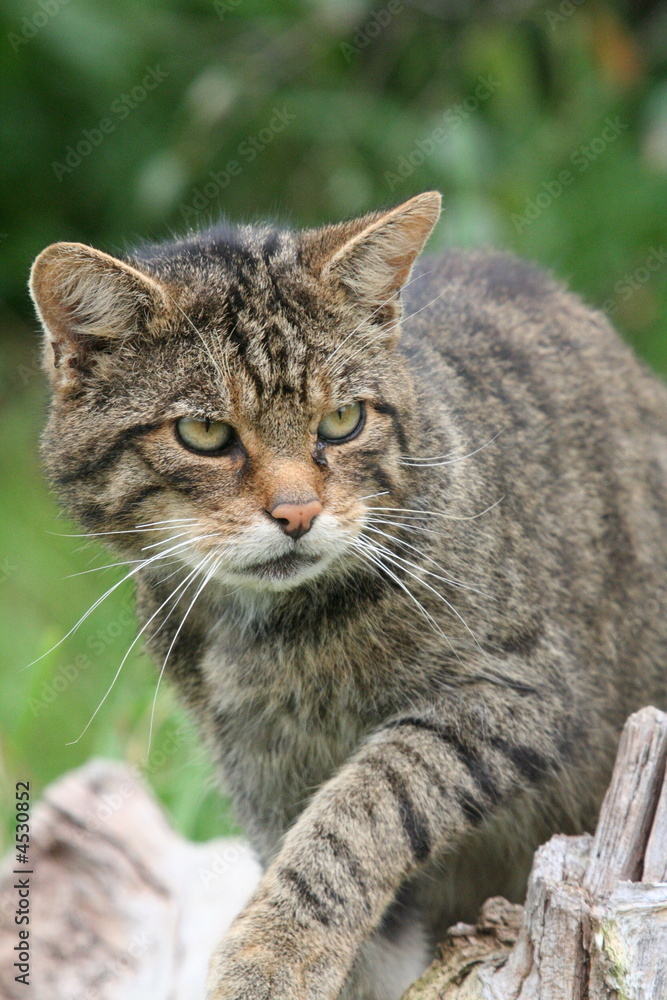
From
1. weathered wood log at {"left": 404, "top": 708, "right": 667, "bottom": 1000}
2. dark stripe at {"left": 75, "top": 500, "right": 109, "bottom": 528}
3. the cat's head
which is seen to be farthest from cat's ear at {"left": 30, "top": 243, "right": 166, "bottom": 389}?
weathered wood log at {"left": 404, "top": 708, "right": 667, "bottom": 1000}

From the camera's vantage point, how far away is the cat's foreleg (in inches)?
101

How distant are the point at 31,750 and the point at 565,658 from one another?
2785 millimetres

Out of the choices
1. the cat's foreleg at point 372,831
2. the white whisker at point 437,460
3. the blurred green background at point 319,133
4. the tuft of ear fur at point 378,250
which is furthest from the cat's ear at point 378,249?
the blurred green background at point 319,133

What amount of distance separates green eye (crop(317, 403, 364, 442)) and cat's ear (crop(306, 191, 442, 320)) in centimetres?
29

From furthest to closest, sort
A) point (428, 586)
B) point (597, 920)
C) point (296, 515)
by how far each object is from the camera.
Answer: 1. point (428, 586)
2. point (296, 515)
3. point (597, 920)

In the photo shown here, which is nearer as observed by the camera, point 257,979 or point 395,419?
point 257,979

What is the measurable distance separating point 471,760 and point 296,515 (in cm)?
75

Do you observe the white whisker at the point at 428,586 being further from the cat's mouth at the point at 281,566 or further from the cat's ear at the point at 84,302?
the cat's ear at the point at 84,302

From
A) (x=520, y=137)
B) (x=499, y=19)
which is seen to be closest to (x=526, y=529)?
(x=520, y=137)

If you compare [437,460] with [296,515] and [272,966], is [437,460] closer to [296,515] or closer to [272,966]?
[296,515]

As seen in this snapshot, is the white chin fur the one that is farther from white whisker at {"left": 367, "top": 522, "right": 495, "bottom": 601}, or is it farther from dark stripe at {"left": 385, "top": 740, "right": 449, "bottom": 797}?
dark stripe at {"left": 385, "top": 740, "right": 449, "bottom": 797}

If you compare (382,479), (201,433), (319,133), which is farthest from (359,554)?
(319,133)

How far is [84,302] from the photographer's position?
8.80 ft

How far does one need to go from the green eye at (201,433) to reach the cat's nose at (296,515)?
24 centimetres
